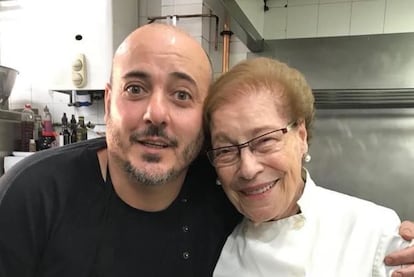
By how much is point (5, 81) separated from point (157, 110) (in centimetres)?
205

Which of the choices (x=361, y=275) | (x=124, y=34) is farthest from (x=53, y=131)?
(x=361, y=275)

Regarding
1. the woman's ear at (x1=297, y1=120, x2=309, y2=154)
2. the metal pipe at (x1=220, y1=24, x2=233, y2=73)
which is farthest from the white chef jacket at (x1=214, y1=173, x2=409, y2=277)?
the metal pipe at (x1=220, y1=24, x2=233, y2=73)

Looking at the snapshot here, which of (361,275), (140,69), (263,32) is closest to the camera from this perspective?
(361,275)

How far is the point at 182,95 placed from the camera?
103 cm

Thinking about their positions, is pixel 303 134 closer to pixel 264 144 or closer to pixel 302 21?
pixel 264 144

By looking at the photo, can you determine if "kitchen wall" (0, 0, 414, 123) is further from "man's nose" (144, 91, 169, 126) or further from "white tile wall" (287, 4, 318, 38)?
"man's nose" (144, 91, 169, 126)

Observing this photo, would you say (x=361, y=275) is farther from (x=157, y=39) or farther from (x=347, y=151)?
(x=347, y=151)

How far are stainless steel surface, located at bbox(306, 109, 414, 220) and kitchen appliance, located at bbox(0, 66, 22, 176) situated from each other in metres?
2.05

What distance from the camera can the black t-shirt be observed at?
938 millimetres

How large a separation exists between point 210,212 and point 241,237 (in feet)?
0.42

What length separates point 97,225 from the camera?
1.00m

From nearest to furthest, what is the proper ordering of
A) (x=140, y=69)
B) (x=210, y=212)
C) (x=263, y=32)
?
(x=140, y=69) < (x=210, y=212) < (x=263, y=32)

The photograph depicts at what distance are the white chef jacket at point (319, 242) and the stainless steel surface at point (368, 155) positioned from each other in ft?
4.03

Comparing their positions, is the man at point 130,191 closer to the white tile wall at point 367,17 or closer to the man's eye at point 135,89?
the man's eye at point 135,89
